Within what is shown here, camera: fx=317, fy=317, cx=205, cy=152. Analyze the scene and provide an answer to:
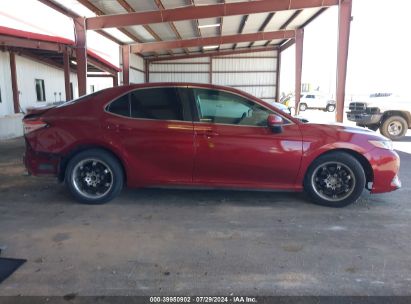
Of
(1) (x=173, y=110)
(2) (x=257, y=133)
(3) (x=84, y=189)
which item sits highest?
(1) (x=173, y=110)

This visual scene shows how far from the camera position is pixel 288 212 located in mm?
4219

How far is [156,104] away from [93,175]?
1311mm

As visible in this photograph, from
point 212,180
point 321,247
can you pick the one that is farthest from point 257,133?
point 321,247

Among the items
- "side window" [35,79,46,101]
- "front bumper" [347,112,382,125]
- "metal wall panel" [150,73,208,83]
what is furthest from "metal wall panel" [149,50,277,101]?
"front bumper" [347,112,382,125]

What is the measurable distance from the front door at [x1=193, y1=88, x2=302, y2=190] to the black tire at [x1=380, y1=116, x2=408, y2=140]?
28.9ft

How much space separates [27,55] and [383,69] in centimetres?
6525

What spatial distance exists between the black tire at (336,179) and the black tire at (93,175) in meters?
2.63

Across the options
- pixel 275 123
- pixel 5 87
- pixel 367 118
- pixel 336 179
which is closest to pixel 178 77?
pixel 5 87

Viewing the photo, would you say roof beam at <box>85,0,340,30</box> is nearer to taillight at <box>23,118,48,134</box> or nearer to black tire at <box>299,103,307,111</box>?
taillight at <box>23,118,48,134</box>

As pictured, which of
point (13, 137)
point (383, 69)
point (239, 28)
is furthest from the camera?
point (383, 69)

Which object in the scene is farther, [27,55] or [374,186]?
[27,55]

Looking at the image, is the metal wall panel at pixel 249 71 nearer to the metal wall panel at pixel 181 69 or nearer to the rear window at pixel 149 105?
the metal wall panel at pixel 181 69

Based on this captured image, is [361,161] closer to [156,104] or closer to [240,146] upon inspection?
[240,146]

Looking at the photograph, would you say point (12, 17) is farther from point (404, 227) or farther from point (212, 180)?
point (404, 227)
